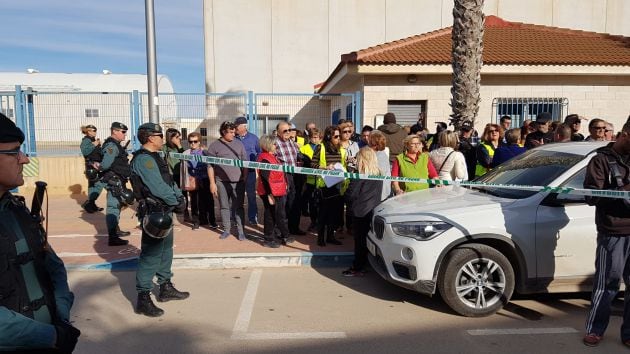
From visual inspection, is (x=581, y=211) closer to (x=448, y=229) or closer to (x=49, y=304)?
(x=448, y=229)

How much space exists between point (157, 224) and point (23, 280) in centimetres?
256

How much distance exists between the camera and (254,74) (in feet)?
90.7

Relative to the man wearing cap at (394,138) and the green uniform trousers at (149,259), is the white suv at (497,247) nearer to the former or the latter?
the green uniform trousers at (149,259)

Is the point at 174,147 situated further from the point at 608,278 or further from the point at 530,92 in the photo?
the point at 530,92

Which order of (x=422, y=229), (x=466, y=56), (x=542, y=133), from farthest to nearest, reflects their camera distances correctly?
(x=466, y=56) → (x=542, y=133) → (x=422, y=229)

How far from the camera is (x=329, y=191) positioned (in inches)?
267

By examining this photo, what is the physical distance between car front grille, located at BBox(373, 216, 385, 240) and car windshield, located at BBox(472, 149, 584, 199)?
48.2 inches

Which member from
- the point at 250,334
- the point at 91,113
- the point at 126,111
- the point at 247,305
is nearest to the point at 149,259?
the point at 247,305

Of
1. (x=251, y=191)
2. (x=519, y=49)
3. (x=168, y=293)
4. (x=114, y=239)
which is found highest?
(x=519, y=49)

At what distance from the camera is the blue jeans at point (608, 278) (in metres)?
3.79

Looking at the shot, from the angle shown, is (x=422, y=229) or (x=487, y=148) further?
(x=487, y=148)

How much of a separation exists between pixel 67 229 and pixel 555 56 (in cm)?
1295

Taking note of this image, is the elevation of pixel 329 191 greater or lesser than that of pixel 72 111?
lesser

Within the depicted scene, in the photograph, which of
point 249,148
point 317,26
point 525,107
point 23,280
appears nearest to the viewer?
point 23,280
